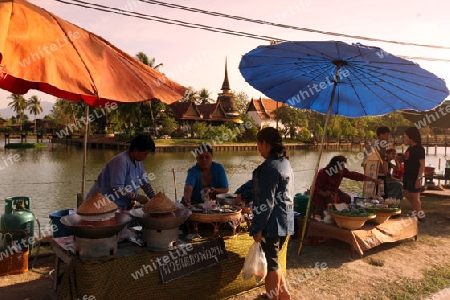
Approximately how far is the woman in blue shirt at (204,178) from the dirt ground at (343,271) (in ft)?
4.54

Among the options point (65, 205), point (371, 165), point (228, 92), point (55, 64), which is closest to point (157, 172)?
point (65, 205)

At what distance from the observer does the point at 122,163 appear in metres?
4.15

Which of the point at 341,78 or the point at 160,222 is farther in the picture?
the point at 341,78

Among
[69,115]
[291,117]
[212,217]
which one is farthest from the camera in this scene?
[69,115]

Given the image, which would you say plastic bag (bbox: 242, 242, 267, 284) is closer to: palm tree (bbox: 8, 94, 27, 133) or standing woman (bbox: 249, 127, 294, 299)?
standing woman (bbox: 249, 127, 294, 299)

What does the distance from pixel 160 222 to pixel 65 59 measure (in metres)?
1.63

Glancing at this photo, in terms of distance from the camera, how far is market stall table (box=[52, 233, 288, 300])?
302 centimetres

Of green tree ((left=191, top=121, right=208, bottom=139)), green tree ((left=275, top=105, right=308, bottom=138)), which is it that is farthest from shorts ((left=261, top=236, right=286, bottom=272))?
green tree ((left=275, top=105, right=308, bottom=138))

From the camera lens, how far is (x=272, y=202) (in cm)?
332

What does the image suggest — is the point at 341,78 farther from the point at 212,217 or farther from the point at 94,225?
the point at 94,225

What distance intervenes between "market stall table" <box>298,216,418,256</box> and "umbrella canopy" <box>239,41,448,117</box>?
1.92m

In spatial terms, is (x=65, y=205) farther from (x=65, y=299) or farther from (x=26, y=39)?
(x=26, y=39)

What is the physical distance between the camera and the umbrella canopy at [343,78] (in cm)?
440

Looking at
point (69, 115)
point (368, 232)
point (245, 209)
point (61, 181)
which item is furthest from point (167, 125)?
point (245, 209)
